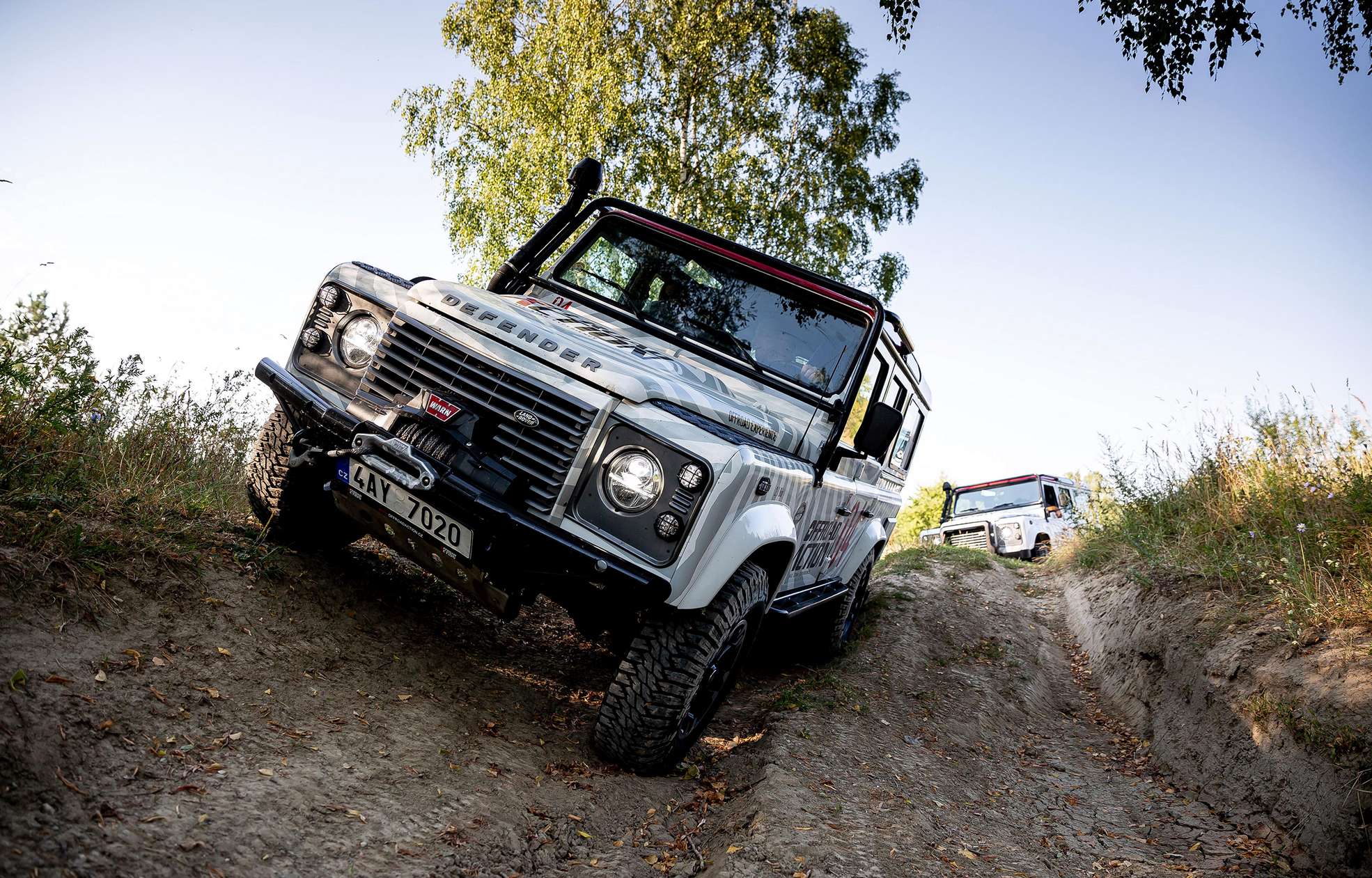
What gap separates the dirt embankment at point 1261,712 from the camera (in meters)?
3.48

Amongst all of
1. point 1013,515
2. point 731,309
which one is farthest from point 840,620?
point 1013,515

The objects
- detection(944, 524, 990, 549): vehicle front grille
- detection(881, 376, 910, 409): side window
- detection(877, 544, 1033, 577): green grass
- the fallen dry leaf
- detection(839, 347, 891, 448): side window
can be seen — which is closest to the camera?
the fallen dry leaf

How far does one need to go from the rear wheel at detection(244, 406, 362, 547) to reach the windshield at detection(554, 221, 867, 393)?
158 cm

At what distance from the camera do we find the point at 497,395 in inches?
124

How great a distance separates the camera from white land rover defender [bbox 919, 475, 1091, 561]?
1516cm

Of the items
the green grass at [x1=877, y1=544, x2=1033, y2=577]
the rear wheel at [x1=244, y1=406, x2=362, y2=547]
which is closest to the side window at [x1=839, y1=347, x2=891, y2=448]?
the rear wheel at [x1=244, y1=406, x2=362, y2=547]

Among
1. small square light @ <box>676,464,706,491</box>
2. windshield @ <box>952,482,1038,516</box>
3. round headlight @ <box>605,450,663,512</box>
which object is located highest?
windshield @ <box>952,482,1038,516</box>

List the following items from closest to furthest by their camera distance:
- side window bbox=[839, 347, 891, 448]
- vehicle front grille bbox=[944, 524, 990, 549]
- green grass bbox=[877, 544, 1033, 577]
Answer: side window bbox=[839, 347, 891, 448], green grass bbox=[877, 544, 1033, 577], vehicle front grille bbox=[944, 524, 990, 549]

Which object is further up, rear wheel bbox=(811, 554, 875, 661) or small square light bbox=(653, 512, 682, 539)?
small square light bbox=(653, 512, 682, 539)

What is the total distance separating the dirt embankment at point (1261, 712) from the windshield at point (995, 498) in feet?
31.9

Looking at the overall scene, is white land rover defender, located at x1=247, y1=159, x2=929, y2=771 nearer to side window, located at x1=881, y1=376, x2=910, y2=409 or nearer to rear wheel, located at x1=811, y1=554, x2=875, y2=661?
side window, located at x1=881, y1=376, x2=910, y2=409

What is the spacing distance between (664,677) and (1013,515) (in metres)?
13.6

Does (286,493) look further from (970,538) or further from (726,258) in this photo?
(970,538)

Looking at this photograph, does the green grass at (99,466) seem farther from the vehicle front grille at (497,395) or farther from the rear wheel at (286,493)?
the vehicle front grille at (497,395)
